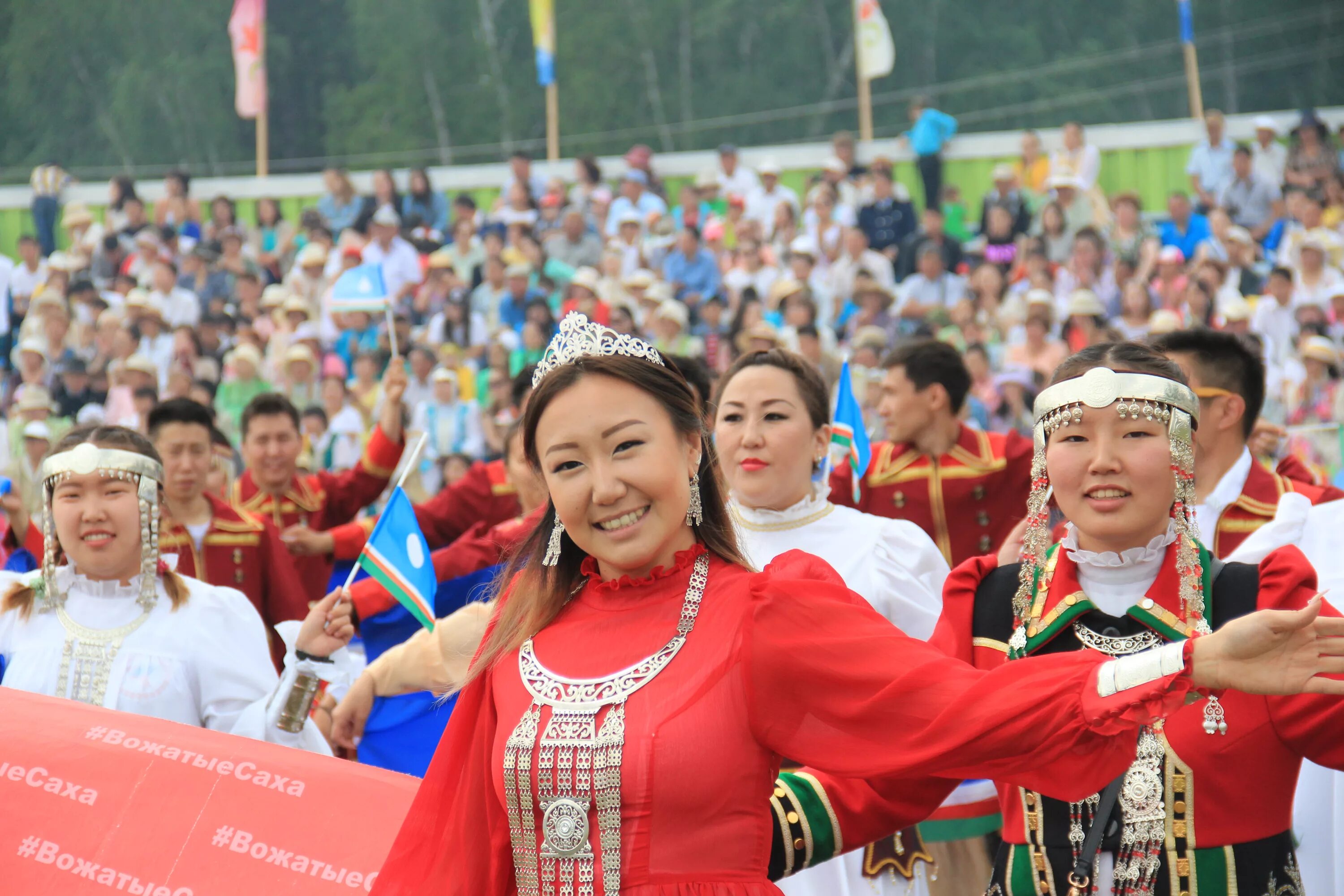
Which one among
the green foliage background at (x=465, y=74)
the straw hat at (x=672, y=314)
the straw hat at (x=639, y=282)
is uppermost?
the green foliage background at (x=465, y=74)

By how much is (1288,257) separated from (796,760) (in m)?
12.2

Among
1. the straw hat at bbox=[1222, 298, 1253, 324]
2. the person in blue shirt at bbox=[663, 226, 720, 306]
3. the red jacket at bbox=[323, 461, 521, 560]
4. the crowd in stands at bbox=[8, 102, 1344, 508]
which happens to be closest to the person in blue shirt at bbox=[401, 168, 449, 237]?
the crowd in stands at bbox=[8, 102, 1344, 508]

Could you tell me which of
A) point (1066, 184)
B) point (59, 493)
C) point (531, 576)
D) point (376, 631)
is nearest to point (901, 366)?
point (376, 631)

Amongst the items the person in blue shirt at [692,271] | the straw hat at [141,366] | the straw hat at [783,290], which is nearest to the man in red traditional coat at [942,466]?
the straw hat at [783,290]

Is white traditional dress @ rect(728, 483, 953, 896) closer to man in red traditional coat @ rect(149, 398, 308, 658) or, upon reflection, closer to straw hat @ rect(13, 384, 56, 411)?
man in red traditional coat @ rect(149, 398, 308, 658)

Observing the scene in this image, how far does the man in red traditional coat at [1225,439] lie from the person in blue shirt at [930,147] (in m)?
13.2

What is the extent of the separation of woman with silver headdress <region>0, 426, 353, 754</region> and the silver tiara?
1.86 metres

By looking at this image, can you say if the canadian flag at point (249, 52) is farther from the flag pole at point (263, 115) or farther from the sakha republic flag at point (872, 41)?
the sakha republic flag at point (872, 41)

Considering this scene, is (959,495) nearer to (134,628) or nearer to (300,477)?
(300,477)

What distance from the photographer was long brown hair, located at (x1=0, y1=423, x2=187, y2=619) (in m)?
4.73

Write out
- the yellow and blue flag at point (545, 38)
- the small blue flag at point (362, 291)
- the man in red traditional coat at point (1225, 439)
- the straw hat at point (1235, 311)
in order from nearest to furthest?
the man in red traditional coat at point (1225, 439), the small blue flag at point (362, 291), the straw hat at point (1235, 311), the yellow and blue flag at point (545, 38)

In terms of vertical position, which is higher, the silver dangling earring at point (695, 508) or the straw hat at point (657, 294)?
the straw hat at point (657, 294)

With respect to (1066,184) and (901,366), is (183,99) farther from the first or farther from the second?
(901,366)

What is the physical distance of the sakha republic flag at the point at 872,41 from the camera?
21.4 metres
